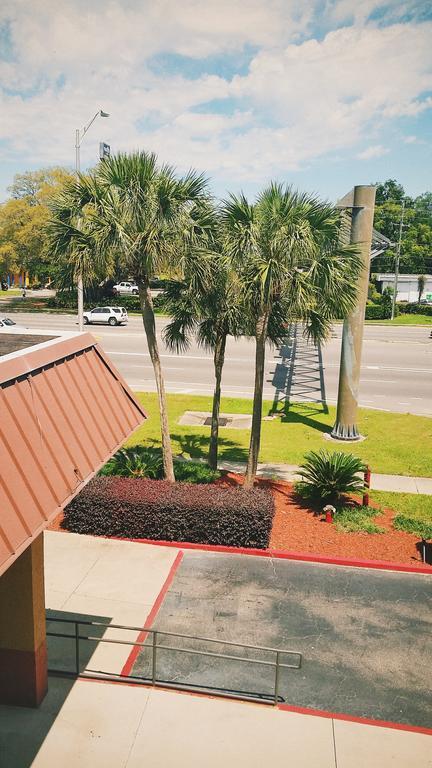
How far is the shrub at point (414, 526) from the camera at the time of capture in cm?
1361

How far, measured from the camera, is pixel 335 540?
13.3 metres

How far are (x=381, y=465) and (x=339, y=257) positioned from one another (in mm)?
7333

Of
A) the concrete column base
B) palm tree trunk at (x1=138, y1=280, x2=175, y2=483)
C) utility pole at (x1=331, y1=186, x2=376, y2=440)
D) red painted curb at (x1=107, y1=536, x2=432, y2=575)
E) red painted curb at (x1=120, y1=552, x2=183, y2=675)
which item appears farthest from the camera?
utility pole at (x1=331, y1=186, x2=376, y2=440)

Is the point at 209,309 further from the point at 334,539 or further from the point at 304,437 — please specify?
the point at 304,437

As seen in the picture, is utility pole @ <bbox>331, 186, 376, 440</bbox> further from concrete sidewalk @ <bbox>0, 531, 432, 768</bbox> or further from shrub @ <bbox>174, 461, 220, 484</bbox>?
concrete sidewalk @ <bbox>0, 531, 432, 768</bbox>

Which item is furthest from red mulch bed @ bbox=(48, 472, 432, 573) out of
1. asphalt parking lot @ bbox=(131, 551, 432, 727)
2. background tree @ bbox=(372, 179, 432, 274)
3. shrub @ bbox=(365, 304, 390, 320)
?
background tree @ bbox=(372, 179, 432, 274)

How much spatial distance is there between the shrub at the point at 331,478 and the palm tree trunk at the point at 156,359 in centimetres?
323

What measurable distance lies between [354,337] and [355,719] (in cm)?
1339

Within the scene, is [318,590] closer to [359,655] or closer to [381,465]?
[359,655]

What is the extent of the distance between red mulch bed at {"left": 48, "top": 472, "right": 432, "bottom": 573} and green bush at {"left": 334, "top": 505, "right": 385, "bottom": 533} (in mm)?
161

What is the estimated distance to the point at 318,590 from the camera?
1156cm

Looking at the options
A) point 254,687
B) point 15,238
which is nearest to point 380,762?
point 254,687

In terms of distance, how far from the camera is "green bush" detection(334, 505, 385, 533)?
544 inches

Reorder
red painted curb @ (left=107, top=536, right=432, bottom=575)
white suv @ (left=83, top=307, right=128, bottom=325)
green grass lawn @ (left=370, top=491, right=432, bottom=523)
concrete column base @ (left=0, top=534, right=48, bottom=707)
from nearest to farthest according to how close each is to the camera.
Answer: concrete column base @ (left=0, top=534, right=48, bottom=707)
red painted curb @ (left=107, top=536, right=432, bottom=575)
green grass lawn @ (left=370, top=491, right=432, bottom=523)
white suv @ (left=83, top=307, right=128, bottom=325)
